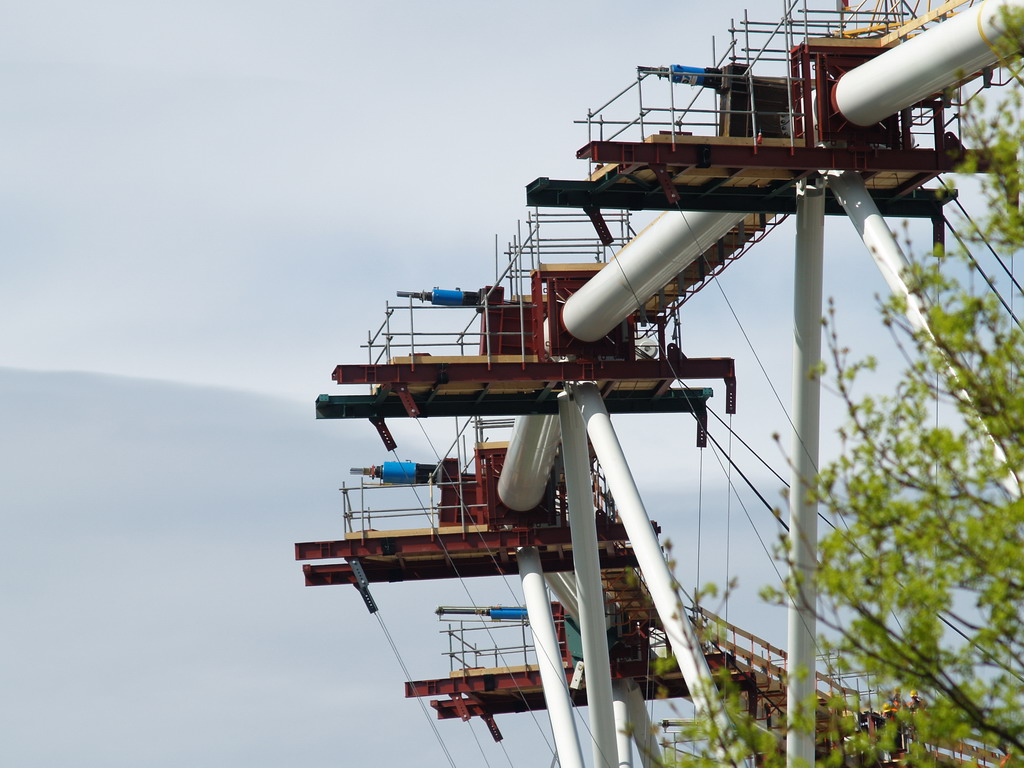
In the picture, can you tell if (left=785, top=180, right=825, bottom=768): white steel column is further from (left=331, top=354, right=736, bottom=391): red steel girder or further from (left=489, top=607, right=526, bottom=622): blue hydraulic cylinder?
(left=489, top=607, right=526, bottom=622): blue hydraulic cylinder

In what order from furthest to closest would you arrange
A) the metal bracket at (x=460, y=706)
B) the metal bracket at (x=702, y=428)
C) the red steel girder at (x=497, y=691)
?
the metal bracket at (x=460, y=706) < the red steel girder at (x=497, y=691) < the metal bracket at (x=702, y=428)

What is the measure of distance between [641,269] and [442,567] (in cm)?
1628

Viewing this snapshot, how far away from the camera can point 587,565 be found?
108 feet

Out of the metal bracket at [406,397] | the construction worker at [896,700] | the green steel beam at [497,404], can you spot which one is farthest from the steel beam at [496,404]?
the construction worker at [896,700]

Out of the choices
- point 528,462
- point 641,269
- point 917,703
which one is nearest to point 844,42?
point 641,269

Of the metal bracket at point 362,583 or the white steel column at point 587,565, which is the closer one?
the white steel column at point 587,565

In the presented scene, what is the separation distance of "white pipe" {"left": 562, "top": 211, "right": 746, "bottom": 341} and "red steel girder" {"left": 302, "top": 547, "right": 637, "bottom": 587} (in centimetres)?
1076

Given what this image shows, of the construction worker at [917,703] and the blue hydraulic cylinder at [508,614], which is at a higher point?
the blue hydraulic cylinder at [508,614]

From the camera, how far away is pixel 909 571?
12.9 meters

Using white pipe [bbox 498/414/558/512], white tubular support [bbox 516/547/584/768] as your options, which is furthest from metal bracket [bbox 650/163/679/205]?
white tubular support [bbox 516/547/584/768]

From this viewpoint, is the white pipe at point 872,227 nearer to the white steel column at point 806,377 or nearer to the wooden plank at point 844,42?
the white steel column at point 806,377

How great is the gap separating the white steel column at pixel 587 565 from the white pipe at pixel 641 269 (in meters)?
2.04

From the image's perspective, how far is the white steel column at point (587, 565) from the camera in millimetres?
33031

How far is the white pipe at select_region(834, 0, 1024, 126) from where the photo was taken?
20000 millimetres
